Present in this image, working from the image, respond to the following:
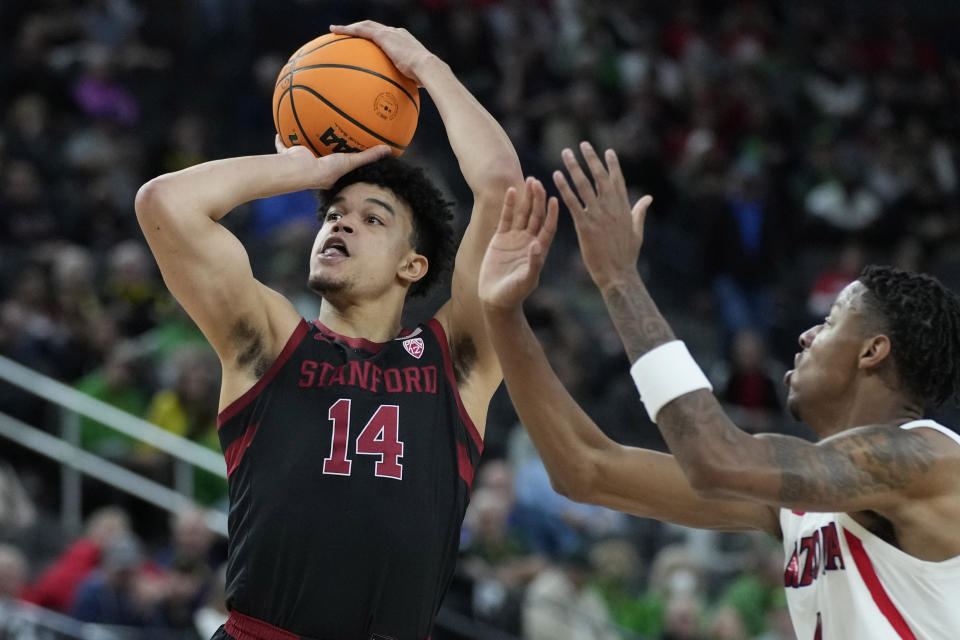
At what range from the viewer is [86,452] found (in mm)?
9367

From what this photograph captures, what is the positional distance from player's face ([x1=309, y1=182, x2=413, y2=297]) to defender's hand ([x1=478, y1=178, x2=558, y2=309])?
570 mm

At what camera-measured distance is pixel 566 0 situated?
15977 millimetres

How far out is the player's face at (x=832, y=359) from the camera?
4219 millimetres

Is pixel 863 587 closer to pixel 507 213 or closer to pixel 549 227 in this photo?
pixel 549 227

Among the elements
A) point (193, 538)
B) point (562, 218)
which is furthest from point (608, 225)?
point (562, 218)

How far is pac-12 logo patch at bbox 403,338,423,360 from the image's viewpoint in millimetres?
4355

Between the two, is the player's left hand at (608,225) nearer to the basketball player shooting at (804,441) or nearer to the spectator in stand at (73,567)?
the basketball player shooting at (804,441)

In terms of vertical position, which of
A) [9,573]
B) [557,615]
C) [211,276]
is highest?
[211,276]

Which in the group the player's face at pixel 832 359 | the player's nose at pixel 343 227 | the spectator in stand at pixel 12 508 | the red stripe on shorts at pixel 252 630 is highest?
the player's nose at pixel 343 227

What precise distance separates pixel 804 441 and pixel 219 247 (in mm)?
1729

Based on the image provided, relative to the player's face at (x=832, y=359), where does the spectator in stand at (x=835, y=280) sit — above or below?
above

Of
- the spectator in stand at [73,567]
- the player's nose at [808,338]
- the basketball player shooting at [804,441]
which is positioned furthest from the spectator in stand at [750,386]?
the player's nose at [808,338]

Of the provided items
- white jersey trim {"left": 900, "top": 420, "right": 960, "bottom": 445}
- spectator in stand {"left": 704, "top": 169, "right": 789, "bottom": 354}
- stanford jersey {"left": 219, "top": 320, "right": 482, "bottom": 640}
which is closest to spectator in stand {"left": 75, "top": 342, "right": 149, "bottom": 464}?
stanford jersey {"left": 219, "top": 320, "right": 482, "bottom": 640}

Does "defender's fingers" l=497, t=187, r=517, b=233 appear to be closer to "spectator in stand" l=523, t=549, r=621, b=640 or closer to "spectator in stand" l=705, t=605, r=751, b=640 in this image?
"spectator in stand" l=523, t=549, r=621, b=640
